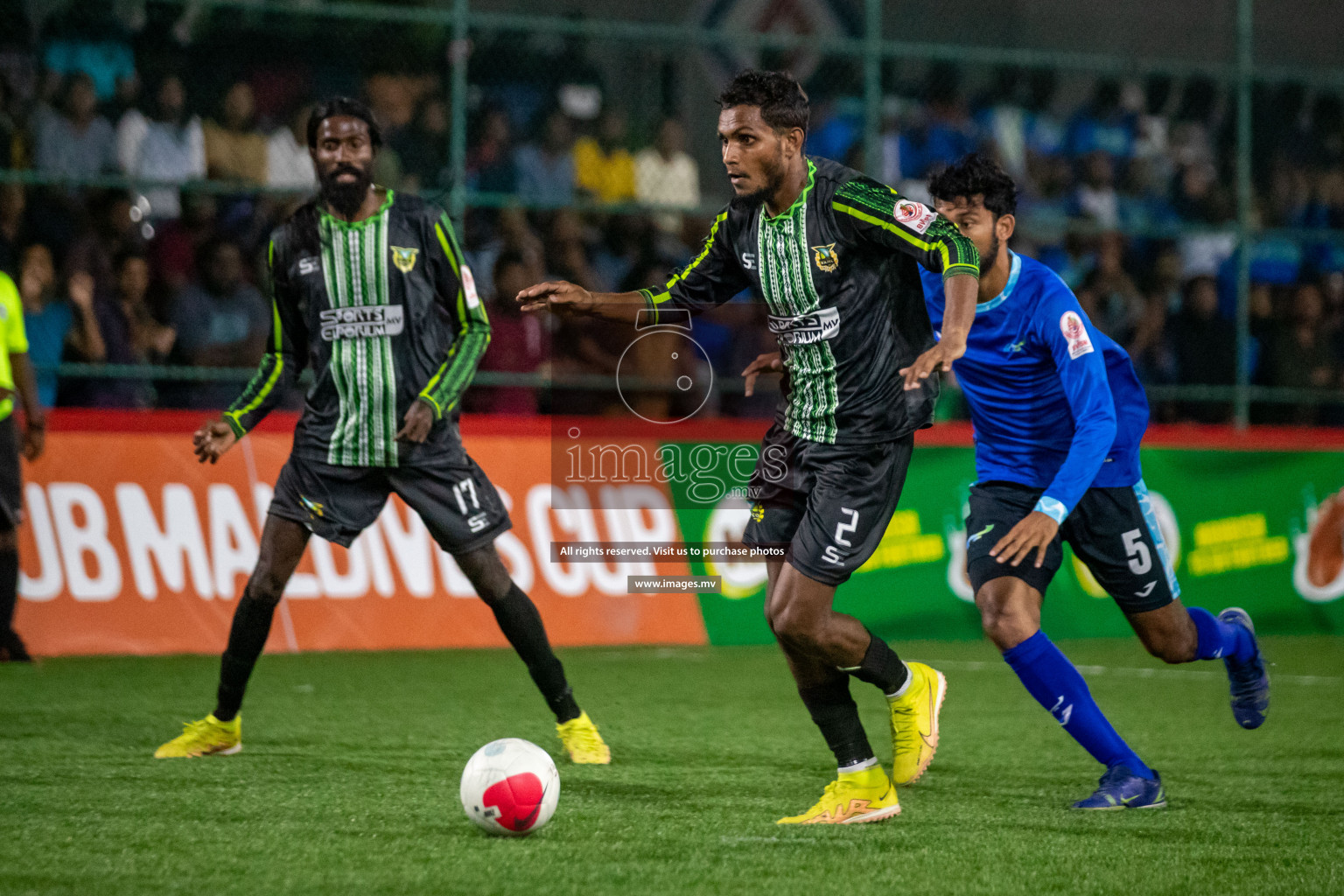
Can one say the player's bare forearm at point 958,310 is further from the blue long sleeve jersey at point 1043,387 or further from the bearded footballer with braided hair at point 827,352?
the blue long sleeve jersey at point 1043,387

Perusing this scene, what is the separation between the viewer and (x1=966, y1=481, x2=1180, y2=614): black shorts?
534 centimetres

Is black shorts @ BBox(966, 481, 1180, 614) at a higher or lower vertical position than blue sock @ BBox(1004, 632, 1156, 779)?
higher

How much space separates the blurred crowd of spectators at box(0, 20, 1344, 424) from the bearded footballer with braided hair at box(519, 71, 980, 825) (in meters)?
5.47

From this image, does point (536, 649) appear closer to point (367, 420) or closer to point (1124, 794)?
point (367, 420)

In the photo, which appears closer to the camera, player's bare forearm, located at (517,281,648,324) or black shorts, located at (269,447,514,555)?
player's bare forearm, located at (517,281,648,324)

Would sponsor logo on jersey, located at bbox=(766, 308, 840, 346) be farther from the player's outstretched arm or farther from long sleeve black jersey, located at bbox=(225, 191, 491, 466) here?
the player's outstretched arm

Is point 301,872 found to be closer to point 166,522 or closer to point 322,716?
point 322,716

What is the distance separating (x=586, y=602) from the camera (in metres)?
9.90

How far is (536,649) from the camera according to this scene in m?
5.83

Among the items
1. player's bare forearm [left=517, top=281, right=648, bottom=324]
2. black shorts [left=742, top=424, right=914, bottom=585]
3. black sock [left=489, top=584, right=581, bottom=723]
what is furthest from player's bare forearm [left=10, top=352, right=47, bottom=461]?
black shorts [left=742, top=424, right=914, bottom=585]

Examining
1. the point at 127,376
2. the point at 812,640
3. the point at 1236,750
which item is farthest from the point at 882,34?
the point at 812,640

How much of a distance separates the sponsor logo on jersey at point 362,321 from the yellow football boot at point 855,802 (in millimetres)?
2346

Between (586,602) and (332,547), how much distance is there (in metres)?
1.60

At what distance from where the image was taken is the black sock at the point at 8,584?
27.6 ft
